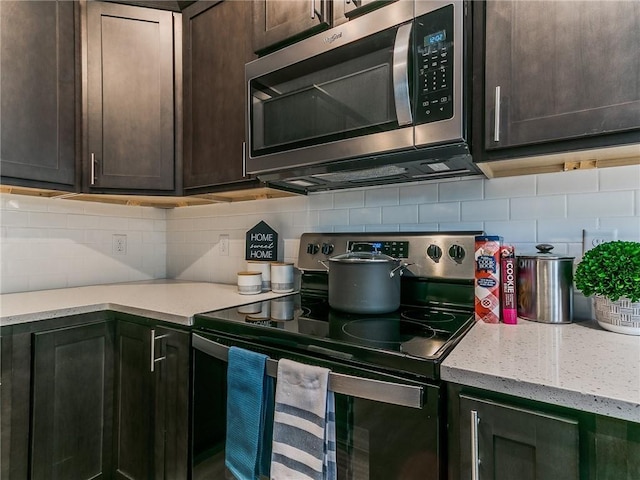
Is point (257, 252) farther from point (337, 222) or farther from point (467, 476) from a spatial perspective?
point (467, 476)

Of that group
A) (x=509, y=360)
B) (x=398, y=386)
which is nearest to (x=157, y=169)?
(x=398, y=386)

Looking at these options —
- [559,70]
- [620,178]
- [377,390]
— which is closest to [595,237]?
[620,178]

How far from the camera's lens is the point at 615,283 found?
917 mm

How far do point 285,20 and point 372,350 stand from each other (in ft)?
4.07

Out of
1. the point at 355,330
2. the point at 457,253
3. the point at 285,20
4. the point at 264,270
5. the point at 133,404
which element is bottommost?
the point at 133,404

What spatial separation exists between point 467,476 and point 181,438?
0.96 meters

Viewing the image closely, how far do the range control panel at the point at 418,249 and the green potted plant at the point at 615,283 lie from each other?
0.33 m

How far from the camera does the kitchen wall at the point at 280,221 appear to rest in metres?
1.15

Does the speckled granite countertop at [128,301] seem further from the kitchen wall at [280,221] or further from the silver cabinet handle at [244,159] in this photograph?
the silver cabinet handle at [244,159]

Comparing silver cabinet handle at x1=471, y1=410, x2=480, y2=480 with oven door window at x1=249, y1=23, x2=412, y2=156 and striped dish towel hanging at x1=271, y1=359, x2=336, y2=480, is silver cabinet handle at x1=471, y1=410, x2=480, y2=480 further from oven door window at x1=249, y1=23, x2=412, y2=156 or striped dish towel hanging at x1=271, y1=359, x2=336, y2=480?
oven door window at x1=249, y1=23, x2=412, y2=156

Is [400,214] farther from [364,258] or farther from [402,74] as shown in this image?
[402,74]

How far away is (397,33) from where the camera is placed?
104 centimetres

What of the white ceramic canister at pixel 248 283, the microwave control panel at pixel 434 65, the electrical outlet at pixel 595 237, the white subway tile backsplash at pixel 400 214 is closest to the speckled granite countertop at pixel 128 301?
the white ceramic canister at pixel 248 283

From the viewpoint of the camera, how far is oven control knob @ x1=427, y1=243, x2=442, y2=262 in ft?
4.20
